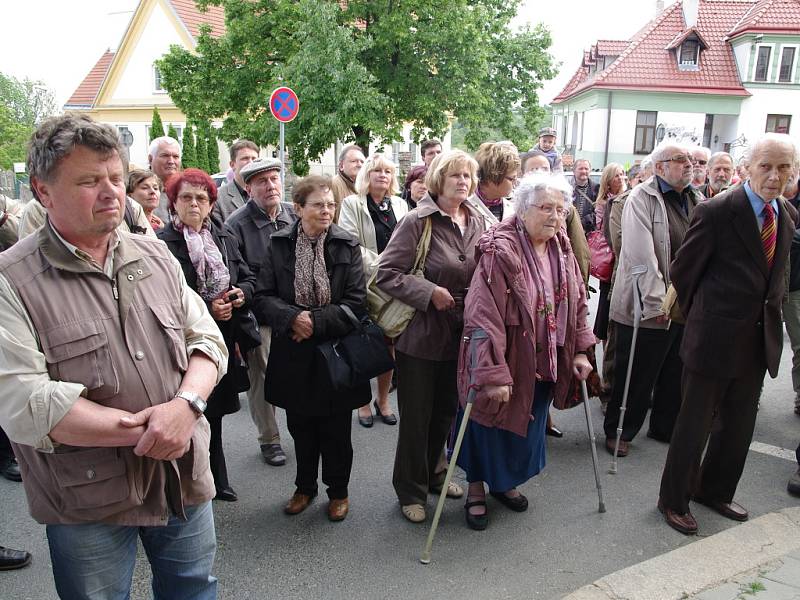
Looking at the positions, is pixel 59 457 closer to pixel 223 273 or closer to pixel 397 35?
pixel 223 273

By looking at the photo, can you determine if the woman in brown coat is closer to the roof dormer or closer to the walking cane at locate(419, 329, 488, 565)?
the walking cane at locate(419, 329, 488, 565)

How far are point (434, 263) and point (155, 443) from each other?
2.06 metres

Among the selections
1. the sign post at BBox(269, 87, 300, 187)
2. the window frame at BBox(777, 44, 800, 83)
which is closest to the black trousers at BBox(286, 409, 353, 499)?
the sign post at BBox(269, 87, 300, 187)

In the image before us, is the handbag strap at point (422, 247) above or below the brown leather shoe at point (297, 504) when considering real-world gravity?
above

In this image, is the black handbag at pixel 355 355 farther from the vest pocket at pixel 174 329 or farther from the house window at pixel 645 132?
the house window at pixel 645 132

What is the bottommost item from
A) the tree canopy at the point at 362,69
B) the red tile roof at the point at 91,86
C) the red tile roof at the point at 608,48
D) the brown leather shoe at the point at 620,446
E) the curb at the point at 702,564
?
the curb at the point at 702,564

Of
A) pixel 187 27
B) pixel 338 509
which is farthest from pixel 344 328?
pixel 187 27

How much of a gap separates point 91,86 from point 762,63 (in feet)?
125

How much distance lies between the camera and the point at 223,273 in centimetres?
358

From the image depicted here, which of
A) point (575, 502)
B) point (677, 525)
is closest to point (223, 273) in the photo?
point (575, 502)

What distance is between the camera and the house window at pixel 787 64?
31250 millimetres

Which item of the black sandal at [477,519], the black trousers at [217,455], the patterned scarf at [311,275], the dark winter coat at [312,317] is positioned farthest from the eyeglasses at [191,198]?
the black sandal at [477,519]

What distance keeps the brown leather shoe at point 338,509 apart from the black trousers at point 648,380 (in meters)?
2.14

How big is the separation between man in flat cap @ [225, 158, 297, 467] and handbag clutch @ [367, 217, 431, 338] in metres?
0.81
